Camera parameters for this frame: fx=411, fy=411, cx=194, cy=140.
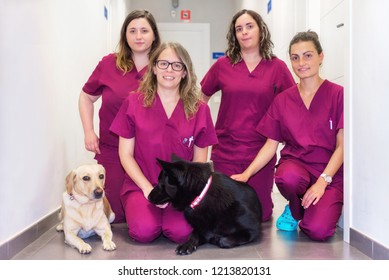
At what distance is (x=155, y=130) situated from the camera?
202cm

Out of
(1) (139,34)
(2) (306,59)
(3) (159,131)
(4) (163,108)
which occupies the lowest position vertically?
(3) (159,131)

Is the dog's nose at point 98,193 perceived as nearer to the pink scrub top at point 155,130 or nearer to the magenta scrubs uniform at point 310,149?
the pink scrub top at point 155,130

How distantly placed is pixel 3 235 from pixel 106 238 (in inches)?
17.6

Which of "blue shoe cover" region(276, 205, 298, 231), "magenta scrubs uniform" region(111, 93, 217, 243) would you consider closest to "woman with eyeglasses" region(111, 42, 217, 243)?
"magenta scrubs uniform" region(111, 93, 217, 243)

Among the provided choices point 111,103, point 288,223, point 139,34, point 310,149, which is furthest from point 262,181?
point 139,34

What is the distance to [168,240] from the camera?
2.04 m

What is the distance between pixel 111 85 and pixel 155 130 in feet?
1.86

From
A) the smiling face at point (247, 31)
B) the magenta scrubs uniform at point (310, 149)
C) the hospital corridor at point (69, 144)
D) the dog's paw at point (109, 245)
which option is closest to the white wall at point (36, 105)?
the hospital corridor at point (69, 144)

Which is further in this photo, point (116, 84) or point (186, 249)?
point (116, 84)

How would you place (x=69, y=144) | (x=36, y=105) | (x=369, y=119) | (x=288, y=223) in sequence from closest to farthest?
(x=369, y=119) → (x=36, y=105) → (x=288, y=223) → (x=69, y=144)

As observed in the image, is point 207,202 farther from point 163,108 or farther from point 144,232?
point 163,108

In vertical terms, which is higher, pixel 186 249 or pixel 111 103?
pixel 111 103

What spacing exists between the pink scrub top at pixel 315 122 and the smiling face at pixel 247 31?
0.42m

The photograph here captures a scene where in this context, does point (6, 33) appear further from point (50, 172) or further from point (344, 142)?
point (344, 142)
